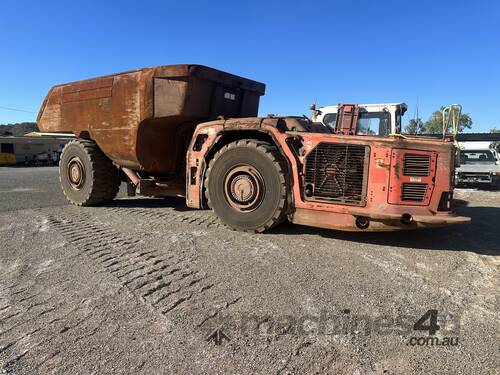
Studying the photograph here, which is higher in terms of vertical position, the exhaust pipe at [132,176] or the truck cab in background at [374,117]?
the truck cab in background at [374,117]

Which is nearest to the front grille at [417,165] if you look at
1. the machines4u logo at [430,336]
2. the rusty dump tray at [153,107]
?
the machines4u logo at [430,336]

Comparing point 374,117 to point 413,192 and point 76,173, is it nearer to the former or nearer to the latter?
point 413,192

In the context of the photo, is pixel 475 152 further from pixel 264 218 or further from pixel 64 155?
pixel 64 155

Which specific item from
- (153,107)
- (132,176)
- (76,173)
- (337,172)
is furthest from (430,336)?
(76,173)

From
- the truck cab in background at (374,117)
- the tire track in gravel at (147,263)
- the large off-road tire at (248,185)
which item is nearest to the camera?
the tire track in gravel at (147,263)

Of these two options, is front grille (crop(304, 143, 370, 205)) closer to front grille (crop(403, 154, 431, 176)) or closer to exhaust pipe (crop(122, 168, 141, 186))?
front grille (crop(403, 154, 431, 176))

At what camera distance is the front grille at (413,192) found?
14.7 ft

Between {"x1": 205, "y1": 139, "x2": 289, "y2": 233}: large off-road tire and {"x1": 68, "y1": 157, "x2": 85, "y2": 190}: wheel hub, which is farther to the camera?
{"x1": 68, "y1": 157, "x2": 85, "y2": 190}: wheel hub

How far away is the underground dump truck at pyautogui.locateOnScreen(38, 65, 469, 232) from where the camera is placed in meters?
4.47

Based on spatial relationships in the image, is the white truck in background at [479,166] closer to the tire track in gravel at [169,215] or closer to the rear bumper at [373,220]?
the rear bumper at [373,220]

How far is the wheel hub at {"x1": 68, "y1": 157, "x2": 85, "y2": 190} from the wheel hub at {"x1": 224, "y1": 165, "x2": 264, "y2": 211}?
12.2 ft

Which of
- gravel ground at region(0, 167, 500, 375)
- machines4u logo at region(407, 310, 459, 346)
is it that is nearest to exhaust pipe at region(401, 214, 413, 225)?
gravel ground at region(0, 167, 500, 375)

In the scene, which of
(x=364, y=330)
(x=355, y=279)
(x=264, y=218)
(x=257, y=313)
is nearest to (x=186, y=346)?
(x=257, y=313)

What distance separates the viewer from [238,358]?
7.90 ft
